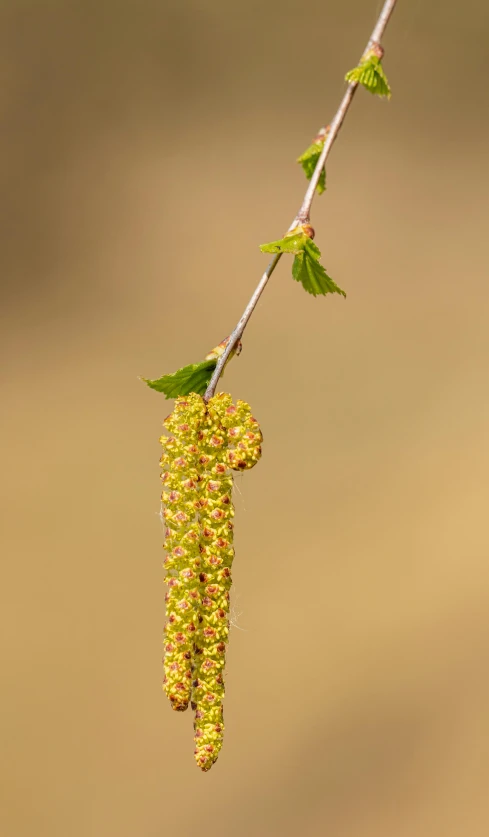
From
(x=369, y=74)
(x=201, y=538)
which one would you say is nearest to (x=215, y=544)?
(x=201, y=538)

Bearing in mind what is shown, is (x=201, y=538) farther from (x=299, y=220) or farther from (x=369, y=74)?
(x=369, y=74)

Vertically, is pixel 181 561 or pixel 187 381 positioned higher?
pixel 187 381

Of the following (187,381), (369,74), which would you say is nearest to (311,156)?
(369,74)

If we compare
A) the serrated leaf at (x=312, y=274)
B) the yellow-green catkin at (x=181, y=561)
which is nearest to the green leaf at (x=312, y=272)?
the serrated leaf at (x=312, y=274)

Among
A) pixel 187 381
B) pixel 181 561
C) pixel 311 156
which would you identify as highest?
pixel 311 156

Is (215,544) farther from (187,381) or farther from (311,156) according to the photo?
(311,156)

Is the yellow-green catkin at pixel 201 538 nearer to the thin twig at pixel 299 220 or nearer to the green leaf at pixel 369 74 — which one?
the thin twig at pixel 299 220

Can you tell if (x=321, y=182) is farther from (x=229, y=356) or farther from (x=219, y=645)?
(x=219, y=645)

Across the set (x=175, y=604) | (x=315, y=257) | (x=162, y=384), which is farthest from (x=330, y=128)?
(x=175, y=604)
